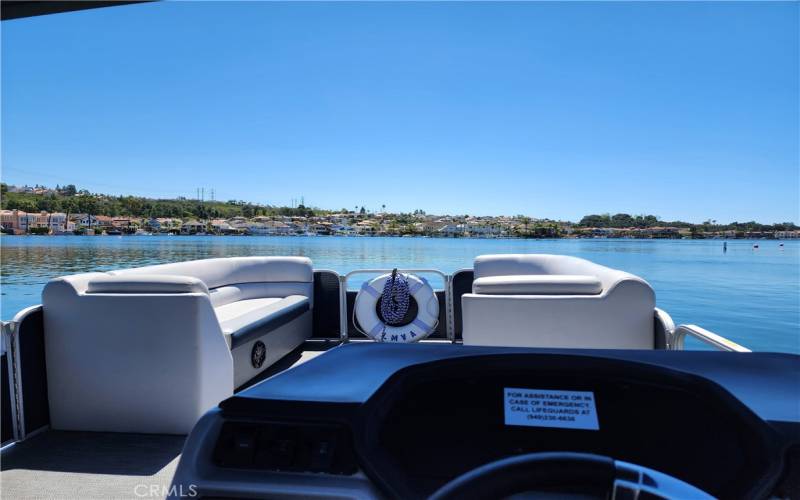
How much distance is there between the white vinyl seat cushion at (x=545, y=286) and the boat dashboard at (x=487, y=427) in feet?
6.41

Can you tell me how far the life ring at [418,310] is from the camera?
420cm

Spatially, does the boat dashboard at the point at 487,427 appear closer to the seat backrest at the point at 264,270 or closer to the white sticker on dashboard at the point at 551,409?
the white sticker on dashboard at the point at 551,409

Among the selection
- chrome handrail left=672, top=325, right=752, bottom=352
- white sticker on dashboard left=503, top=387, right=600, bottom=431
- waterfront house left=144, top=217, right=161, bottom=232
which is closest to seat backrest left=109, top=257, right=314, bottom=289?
chrome handrail left=672, top=325, right=752, bottom=352

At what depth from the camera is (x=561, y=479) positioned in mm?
448

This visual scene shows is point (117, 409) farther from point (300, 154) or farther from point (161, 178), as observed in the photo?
point (161, 178)

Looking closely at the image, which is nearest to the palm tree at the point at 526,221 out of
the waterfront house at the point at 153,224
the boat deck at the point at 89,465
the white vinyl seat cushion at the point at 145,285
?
the waterfront house at the point at 153,224

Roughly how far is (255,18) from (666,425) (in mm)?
7650

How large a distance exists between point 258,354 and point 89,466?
1269 mm

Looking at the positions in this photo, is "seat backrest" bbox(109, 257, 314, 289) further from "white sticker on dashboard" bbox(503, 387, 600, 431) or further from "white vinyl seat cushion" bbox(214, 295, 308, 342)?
"white sticker on dashboard" bbox(503, 387, 600, 431)

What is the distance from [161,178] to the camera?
130 feet

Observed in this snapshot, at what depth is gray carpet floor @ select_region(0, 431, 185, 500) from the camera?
1.92m

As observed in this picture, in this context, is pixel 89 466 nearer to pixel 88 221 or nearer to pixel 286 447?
pixel 286 447

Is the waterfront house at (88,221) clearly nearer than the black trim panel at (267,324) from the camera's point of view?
No

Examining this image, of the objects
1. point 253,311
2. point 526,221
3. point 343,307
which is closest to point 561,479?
point 253,311
